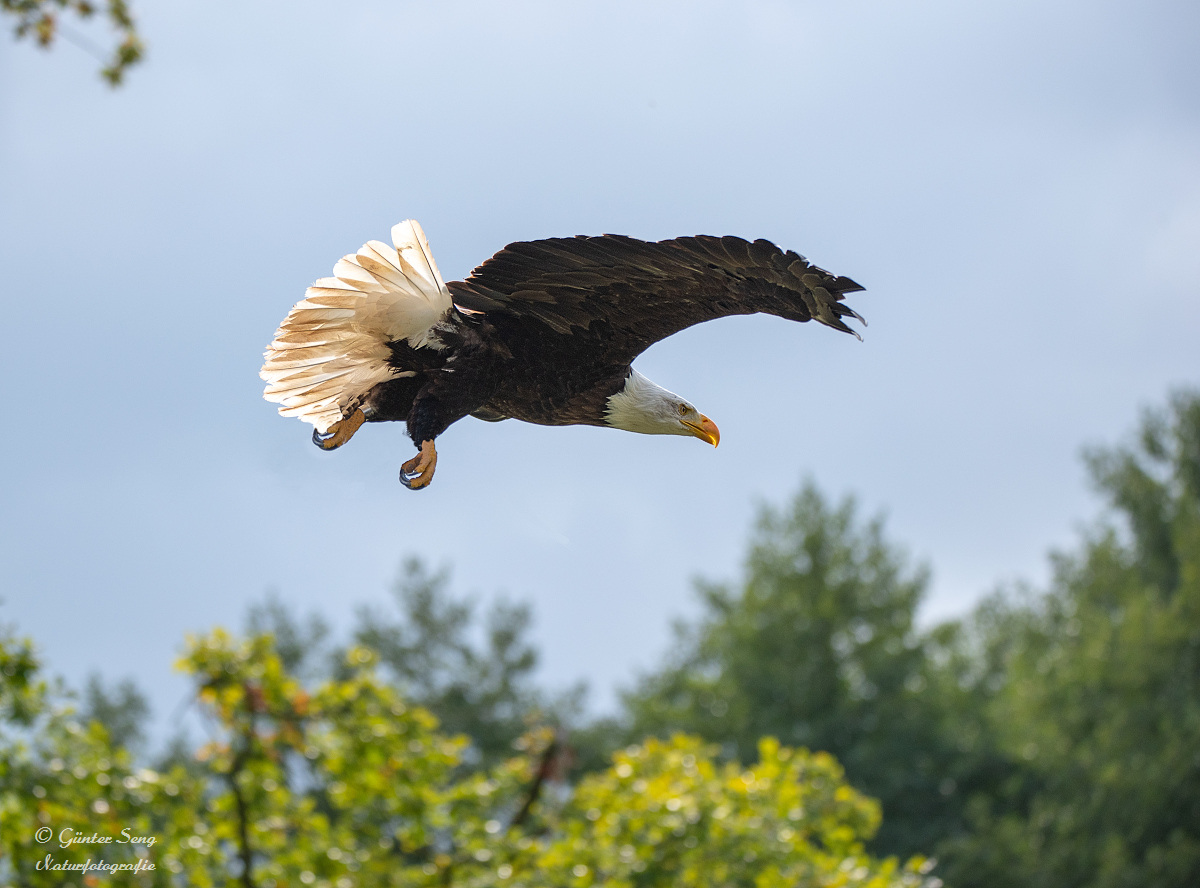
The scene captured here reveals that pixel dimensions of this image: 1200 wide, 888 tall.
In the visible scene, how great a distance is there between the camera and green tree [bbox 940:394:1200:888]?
1692 cm

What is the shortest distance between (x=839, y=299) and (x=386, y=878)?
5027 mm

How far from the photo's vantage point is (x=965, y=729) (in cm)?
2119

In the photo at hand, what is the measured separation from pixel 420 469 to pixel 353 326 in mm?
615

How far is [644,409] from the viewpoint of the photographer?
3.34 metres

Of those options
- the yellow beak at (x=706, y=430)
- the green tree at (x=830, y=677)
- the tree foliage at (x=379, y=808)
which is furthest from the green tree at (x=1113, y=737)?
the yellow beak at (x=706, y=430)

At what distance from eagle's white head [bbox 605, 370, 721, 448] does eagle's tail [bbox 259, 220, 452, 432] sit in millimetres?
570

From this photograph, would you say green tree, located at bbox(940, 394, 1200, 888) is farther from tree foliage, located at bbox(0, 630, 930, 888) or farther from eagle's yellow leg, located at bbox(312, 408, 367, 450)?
eagle's yellow leg, located at bbox(312, 408, 367, 450)

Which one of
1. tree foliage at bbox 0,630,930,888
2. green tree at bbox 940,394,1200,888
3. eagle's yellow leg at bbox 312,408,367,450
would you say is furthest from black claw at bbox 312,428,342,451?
green tree at bbox 940,394,1200,888

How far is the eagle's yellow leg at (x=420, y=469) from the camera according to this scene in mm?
3135

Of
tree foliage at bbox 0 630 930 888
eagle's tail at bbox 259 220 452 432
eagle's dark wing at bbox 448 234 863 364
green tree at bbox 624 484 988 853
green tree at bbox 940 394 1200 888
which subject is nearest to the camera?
eagle's dark wing at bbox 448 234 863 364

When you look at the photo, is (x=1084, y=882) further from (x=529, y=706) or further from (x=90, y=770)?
(x=90, y=770)

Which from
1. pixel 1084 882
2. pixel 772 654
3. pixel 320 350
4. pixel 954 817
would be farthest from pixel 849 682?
pixel 320 350

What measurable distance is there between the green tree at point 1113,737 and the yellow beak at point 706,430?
15.5 meters

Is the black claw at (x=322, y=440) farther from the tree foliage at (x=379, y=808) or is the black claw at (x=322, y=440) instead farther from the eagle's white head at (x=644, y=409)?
the tree foliage at (x=379, y=808)
